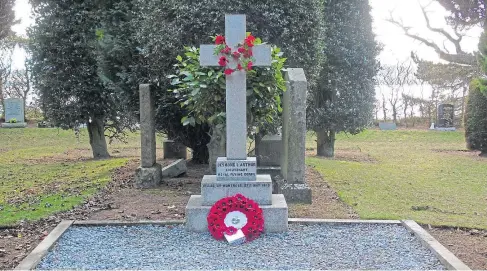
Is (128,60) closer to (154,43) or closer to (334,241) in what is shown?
(154,43)

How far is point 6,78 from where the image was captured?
3194 cm

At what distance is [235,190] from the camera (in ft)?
19.9

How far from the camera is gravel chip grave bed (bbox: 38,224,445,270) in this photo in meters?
4.66

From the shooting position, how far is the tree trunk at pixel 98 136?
14.8 metres

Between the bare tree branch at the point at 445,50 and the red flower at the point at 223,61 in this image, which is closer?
the red flower at the point at 223,61

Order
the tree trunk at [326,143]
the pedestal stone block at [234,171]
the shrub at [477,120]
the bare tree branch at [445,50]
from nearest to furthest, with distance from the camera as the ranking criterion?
1. the pedestal stone block at [234,171]
2. the tree trunk at [326,143]
3. the shrub at [477,120]
4. the bare tree branch at [445,50]

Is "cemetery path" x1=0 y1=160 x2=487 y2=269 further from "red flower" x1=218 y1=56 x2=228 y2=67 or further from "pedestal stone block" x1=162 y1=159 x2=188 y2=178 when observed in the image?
"red flower" x1=218 y1=56 x2=228 y2=67

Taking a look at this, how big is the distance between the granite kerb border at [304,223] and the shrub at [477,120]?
11978 mm

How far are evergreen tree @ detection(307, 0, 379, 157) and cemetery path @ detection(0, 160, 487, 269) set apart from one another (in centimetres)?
505

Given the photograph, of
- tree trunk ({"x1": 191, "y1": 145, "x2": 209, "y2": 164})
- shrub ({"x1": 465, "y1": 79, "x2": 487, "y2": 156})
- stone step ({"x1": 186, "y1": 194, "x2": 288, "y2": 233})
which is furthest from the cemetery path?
shrub ({"x1": 465, "y1": 79, "x2": 487, "y2": 156})

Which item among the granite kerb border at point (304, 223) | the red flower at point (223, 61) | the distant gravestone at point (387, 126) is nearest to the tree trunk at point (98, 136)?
the granite kerb border at point (304, 223)

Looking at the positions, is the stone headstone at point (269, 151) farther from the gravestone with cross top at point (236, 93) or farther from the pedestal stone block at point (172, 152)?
the pedestal stone block at point (172, 152)

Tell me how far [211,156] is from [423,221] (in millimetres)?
4243

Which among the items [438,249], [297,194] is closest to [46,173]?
[297,194]
